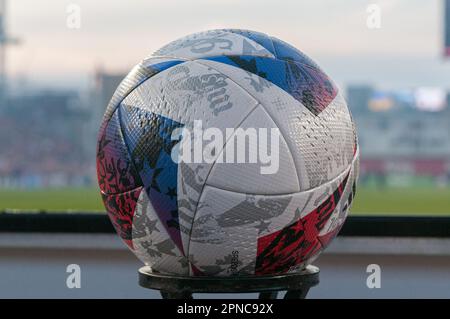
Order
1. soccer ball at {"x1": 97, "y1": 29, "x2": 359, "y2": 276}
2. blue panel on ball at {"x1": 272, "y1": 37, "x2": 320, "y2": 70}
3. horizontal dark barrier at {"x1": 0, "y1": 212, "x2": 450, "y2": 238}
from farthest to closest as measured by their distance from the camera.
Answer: horizontal dark barrier at {"x1": 0, "y1": 212, "x2": 450, "y2": 238}, blue panel on ball at {"x1": 272, "y1": 37, "x2": 320, "y2": 70}, soccer ball at {"x1": 97, "y1": 29, "x2": 359, "y2": 276}

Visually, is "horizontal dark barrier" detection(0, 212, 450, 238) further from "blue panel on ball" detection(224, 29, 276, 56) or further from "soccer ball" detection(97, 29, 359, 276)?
"blue panel on ball" detection(224, 29, 276, 56)

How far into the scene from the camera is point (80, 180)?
39750mm

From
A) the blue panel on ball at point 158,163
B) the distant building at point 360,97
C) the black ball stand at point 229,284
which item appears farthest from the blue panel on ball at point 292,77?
the distant building at point 360,97

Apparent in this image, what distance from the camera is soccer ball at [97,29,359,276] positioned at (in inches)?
124

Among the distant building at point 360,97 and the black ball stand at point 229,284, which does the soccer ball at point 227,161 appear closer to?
the black ball stand at point 229,284

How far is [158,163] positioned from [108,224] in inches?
95.0

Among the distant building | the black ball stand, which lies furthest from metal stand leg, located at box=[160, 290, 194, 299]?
the distant building

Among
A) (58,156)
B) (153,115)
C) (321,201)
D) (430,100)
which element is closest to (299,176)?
(321,201)

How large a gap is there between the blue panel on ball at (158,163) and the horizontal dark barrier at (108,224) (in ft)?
7.65

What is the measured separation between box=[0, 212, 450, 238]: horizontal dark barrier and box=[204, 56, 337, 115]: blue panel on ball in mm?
2175

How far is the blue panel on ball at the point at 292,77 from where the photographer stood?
3312 mm
